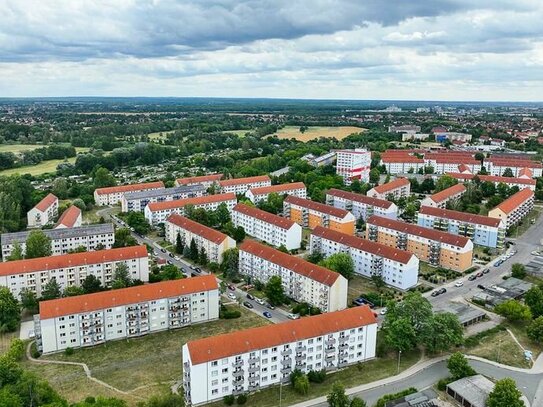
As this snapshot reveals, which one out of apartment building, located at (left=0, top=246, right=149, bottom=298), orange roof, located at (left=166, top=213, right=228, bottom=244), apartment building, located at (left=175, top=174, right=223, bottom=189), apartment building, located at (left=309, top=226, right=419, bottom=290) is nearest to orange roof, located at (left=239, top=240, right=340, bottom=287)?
orange roof, located at (left=166, top=213, right=228, bottom=244)

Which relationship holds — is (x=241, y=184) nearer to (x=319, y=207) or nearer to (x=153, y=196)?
(x=153, y=196)

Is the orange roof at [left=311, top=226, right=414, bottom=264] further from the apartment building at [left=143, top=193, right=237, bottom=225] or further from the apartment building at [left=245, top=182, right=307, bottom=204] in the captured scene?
the apartment building at [left=245, top=182, right=307, bottom=204]

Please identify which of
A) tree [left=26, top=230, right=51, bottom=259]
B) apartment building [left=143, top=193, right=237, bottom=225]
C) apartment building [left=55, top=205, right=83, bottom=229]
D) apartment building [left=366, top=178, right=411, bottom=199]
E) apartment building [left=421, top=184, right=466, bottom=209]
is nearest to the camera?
tree [left=26, top=230, right=51, bottom=259]

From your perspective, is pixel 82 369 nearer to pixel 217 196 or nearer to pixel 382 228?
pixel 382 228

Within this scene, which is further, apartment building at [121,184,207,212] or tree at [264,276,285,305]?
apartment building at [121,184,207,212]

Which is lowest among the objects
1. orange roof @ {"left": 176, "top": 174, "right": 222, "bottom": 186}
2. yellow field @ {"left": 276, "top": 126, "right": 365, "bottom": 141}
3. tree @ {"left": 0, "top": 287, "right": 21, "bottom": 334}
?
tree @ {"left": 0, "top": 287, "right": 21, "bottom": 334}

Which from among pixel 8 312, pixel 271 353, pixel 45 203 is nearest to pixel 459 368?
pixel 271 353
